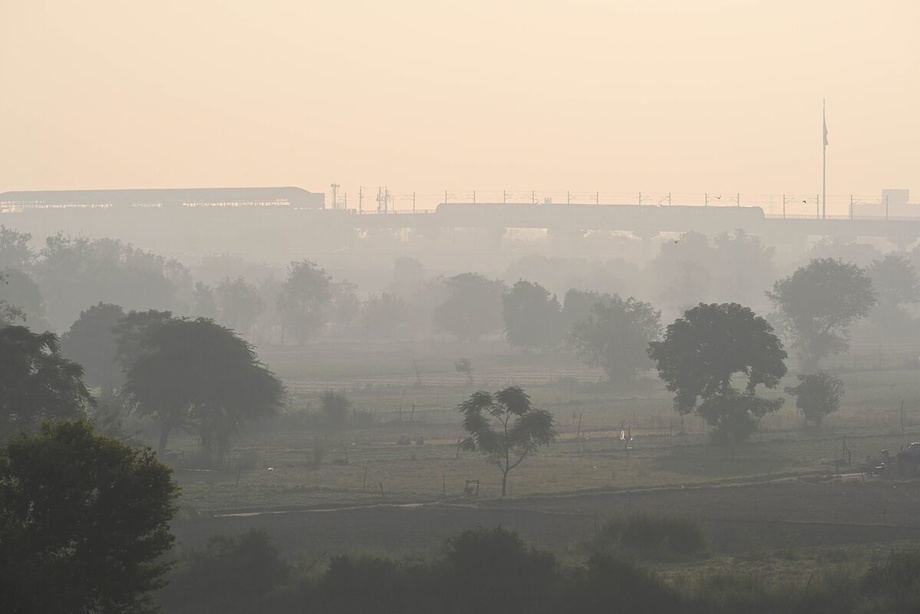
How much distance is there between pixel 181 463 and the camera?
53.3 meters

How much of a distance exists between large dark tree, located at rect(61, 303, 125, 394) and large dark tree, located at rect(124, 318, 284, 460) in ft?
55.6

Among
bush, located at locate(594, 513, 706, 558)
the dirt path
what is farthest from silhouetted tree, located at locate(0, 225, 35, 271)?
bush, located at locate(594, 513, 706, 558)

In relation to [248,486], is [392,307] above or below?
above

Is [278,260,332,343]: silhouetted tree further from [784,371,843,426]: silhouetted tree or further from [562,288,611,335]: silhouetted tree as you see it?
[784,371,843,426]: silhouetted tree

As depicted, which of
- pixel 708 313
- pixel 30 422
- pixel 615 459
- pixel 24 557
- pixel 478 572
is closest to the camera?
pixel 24 557

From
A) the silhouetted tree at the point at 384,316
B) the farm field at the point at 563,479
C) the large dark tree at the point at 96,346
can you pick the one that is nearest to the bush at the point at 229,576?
the farm field at the point at 563,479

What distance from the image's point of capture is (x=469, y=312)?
13088 cm

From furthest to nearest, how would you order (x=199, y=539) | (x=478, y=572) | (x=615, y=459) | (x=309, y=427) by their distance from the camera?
(x=309, y=427), (x=615, y=459), (x=199, y=539), (x=478, y=572)

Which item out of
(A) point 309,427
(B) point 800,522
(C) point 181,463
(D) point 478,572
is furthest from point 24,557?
(A) point 309,427

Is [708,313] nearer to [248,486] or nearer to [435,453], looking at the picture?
[435,453]

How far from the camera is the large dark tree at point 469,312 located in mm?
130250

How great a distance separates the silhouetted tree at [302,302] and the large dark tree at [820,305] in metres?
48.4

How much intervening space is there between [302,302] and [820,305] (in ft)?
177

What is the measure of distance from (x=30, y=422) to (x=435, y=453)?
16528mm
